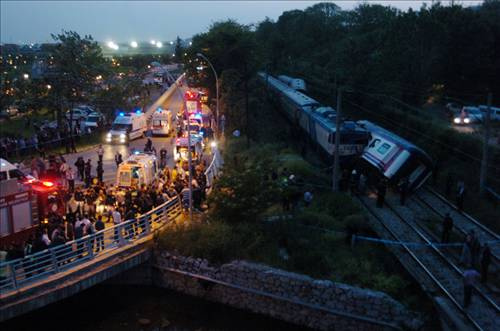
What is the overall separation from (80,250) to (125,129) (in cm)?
2343

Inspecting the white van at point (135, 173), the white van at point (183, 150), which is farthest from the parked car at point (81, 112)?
the white van at point (135, 173)

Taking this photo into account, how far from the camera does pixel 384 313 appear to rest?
50.0ft

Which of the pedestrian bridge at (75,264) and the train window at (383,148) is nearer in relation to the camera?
the pedestrian bridge at (75,264)

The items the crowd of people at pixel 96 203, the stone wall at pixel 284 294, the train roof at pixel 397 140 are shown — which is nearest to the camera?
the stone wall at pixel 284 294

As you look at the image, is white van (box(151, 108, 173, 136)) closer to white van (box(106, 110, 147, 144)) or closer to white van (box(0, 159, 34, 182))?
white van (box(106, 110, 147, 144))

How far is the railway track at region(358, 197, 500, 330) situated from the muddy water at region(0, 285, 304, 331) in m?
4.95

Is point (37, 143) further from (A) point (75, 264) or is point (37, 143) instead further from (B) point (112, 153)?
(A) point (75, 264)

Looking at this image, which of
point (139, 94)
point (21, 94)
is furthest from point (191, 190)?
point (139, 94)

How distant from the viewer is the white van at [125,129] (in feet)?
124

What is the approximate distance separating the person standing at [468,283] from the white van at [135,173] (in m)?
14.0

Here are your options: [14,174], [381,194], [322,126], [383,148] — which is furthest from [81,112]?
[381,194]

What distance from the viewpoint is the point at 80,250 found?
15.9 metres

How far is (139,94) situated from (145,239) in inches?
1499

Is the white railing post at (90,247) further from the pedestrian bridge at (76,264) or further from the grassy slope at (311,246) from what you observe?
the grassy slope at (311,246)
